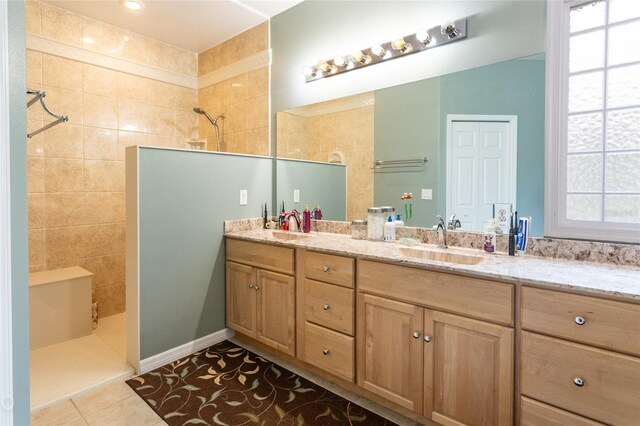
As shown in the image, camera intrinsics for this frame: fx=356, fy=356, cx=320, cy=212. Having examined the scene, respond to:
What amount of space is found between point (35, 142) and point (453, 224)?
3230 millimetres

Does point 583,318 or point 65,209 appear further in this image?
point 65,209

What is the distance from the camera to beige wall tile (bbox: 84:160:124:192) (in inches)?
125

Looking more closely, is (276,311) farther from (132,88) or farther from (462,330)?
(132,88)

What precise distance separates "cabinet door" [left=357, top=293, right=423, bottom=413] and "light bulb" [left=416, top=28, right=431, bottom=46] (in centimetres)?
159

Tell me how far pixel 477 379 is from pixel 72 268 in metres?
3.17

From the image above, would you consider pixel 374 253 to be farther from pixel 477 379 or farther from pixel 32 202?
pixel 32 202

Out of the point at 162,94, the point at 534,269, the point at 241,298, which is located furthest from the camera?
the point at 162,94

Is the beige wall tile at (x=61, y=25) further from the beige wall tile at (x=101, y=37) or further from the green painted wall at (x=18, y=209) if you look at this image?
the green painted wall at (x=18, y=209)

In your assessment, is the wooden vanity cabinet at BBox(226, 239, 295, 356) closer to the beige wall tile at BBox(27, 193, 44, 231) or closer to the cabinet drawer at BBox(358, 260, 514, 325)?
the cabinet drawer at BBox(358, 260, 514, 325)

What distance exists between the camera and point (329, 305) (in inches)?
81.7

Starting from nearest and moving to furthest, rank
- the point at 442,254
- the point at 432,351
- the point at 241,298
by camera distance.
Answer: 1. the point at 432,351
2. the point at 442,254
3. the point at 241,298

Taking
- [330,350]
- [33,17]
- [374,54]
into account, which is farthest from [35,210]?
[374,54]

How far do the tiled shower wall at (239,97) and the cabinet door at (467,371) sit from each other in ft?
7.25

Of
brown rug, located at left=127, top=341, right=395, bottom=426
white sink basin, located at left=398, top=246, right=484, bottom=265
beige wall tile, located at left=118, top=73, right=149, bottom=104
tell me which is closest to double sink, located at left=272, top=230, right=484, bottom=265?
white sink basin, located at left=398, top=246, right=484, bottom=265
